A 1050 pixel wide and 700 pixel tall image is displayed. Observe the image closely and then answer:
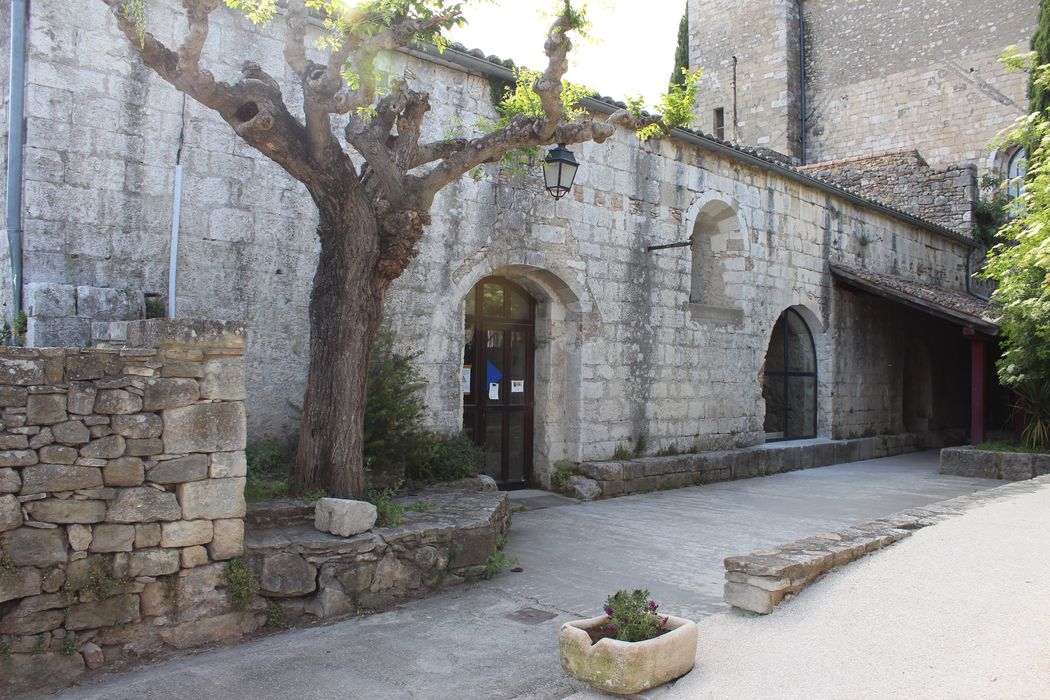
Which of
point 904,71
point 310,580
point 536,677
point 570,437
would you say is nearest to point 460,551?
point 310,580

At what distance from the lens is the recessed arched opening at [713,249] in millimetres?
11000

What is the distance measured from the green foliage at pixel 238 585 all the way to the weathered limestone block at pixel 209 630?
0.22 feet

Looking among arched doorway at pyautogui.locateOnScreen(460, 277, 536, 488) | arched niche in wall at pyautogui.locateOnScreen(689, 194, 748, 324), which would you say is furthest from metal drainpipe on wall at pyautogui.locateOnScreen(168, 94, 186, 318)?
arched niche in wall at pyautogui.locateOnScreen(689, 194, 748, 324)

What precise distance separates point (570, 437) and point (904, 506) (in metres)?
3.72


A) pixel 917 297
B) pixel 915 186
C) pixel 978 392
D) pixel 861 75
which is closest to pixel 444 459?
pixel 917 297

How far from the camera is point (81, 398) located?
12.9ft

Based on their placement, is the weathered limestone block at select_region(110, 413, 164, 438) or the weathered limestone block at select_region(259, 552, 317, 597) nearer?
the weathered limestone block at select_region(110, 413, 164, 438)

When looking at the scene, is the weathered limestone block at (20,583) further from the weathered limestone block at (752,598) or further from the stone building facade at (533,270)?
the weathered limestone block at (752,598)

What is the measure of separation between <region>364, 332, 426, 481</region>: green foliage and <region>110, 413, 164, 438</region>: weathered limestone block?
2.19m

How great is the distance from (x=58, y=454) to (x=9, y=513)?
34cm

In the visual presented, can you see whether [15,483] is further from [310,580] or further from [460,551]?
[460,551]

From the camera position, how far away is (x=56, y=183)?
5.45 m

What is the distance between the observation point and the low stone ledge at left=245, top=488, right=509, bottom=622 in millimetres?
4559

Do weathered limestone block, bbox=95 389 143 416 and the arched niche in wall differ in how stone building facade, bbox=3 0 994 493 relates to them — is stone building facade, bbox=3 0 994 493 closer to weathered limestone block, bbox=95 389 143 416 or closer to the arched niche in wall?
the arched niche in wall
